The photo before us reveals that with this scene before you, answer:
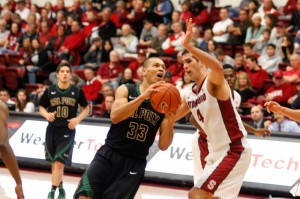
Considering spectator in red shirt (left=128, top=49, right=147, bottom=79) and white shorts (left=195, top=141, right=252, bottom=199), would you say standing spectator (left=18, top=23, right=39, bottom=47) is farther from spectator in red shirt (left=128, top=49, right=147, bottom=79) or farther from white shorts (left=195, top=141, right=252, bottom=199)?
white shorts (left=195, top=141, right=252, bottom=199)

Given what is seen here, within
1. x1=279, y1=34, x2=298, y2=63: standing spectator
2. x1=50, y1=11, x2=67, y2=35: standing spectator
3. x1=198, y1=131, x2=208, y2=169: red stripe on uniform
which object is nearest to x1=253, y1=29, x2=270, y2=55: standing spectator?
x1=279, y1=34, x2=298, y2=63: standing spectator

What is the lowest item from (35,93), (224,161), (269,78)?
(35,93)

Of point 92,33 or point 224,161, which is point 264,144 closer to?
Result: point 224,161

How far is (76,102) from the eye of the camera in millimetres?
9766

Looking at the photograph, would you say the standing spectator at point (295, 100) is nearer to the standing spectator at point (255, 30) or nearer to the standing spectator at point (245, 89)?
the standing spectator at point (245, 89)

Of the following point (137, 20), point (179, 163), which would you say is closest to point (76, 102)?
point (179, 163)

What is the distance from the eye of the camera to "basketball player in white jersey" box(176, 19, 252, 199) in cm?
652

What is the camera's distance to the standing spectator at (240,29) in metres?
14.7

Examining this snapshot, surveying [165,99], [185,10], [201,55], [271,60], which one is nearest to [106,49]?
[185,10]

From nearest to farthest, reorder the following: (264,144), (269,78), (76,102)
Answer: (76,102) → (264,144) → (269,78)

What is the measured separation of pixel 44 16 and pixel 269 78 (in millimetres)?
7026

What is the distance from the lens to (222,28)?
1508 cm

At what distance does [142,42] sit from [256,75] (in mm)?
3312

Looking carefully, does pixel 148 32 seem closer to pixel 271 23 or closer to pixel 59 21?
pixel 59 21
